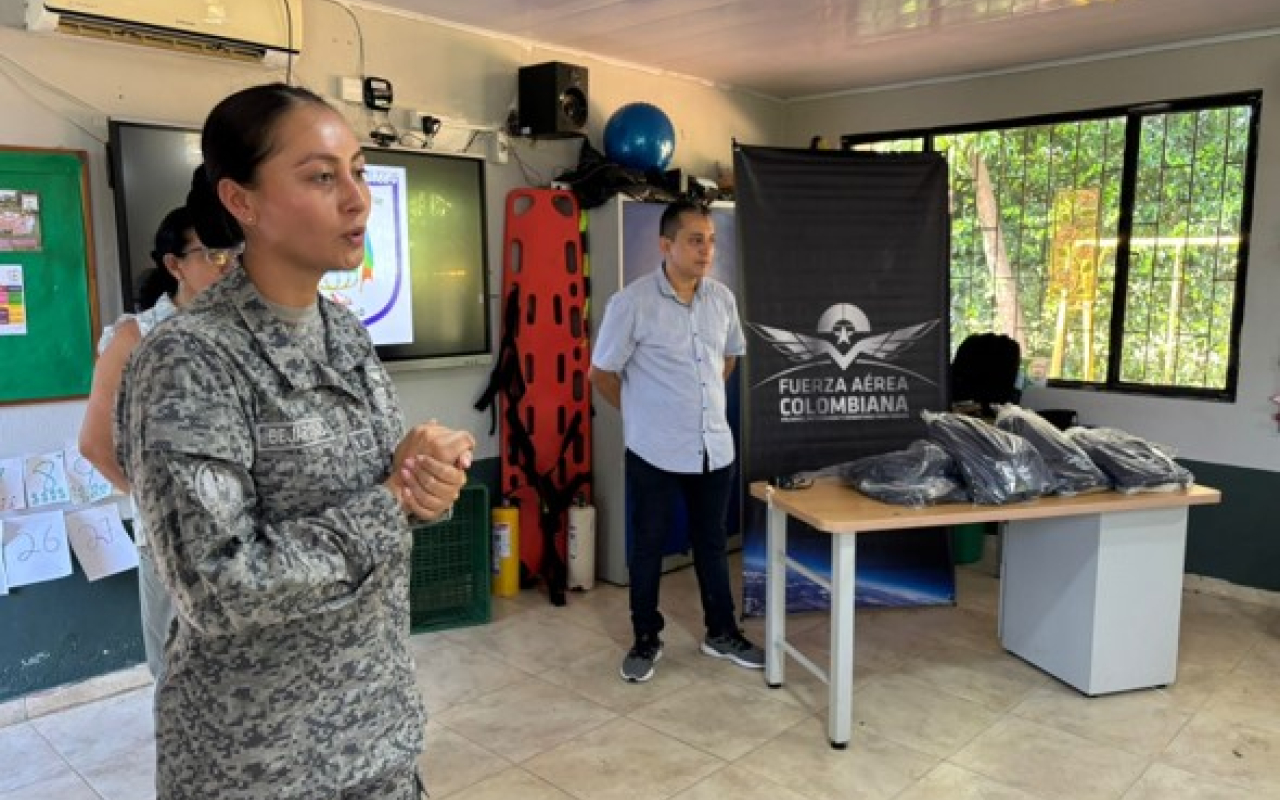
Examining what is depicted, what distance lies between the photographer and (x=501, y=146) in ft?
13.8

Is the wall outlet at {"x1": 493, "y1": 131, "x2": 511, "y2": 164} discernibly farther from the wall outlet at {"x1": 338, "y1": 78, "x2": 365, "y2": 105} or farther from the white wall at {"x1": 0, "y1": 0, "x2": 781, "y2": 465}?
the wall outlet at {"x1": 338, "y1": 78, "x2": 365, "y2": 105}

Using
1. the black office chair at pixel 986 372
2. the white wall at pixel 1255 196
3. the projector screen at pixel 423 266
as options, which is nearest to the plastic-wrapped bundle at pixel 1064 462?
the black office chair at pixel 986 372

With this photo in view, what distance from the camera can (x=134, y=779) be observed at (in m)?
2.67

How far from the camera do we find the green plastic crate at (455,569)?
3.82 meters

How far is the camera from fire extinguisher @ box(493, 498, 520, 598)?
4.19 meters

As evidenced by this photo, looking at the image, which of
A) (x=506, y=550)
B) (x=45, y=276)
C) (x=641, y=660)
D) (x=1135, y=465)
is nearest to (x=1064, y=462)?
(x=1135, y=465)

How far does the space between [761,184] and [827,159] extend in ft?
1.05

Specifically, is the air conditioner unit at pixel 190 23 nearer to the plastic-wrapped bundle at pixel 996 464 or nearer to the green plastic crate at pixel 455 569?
the green plastic crate at pixel 455 569

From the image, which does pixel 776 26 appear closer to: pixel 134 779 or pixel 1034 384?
pixel 1034 384

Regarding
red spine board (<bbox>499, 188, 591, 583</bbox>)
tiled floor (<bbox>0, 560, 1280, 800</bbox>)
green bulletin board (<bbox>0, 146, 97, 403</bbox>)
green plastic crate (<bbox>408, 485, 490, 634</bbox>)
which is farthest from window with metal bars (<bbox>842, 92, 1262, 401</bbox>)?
green bulletin board (<bbox>0, 146, 97, 403</bbox>)

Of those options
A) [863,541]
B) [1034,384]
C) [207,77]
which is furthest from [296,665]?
[1034,384]

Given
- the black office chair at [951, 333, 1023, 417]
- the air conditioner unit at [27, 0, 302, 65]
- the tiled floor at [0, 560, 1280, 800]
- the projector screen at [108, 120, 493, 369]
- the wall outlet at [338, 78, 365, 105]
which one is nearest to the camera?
the tiled floor at [0, 560, 1280, 800]

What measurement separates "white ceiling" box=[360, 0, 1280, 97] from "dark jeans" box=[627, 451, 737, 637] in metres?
1.86

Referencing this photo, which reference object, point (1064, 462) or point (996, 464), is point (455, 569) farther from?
point (1064, 462)
